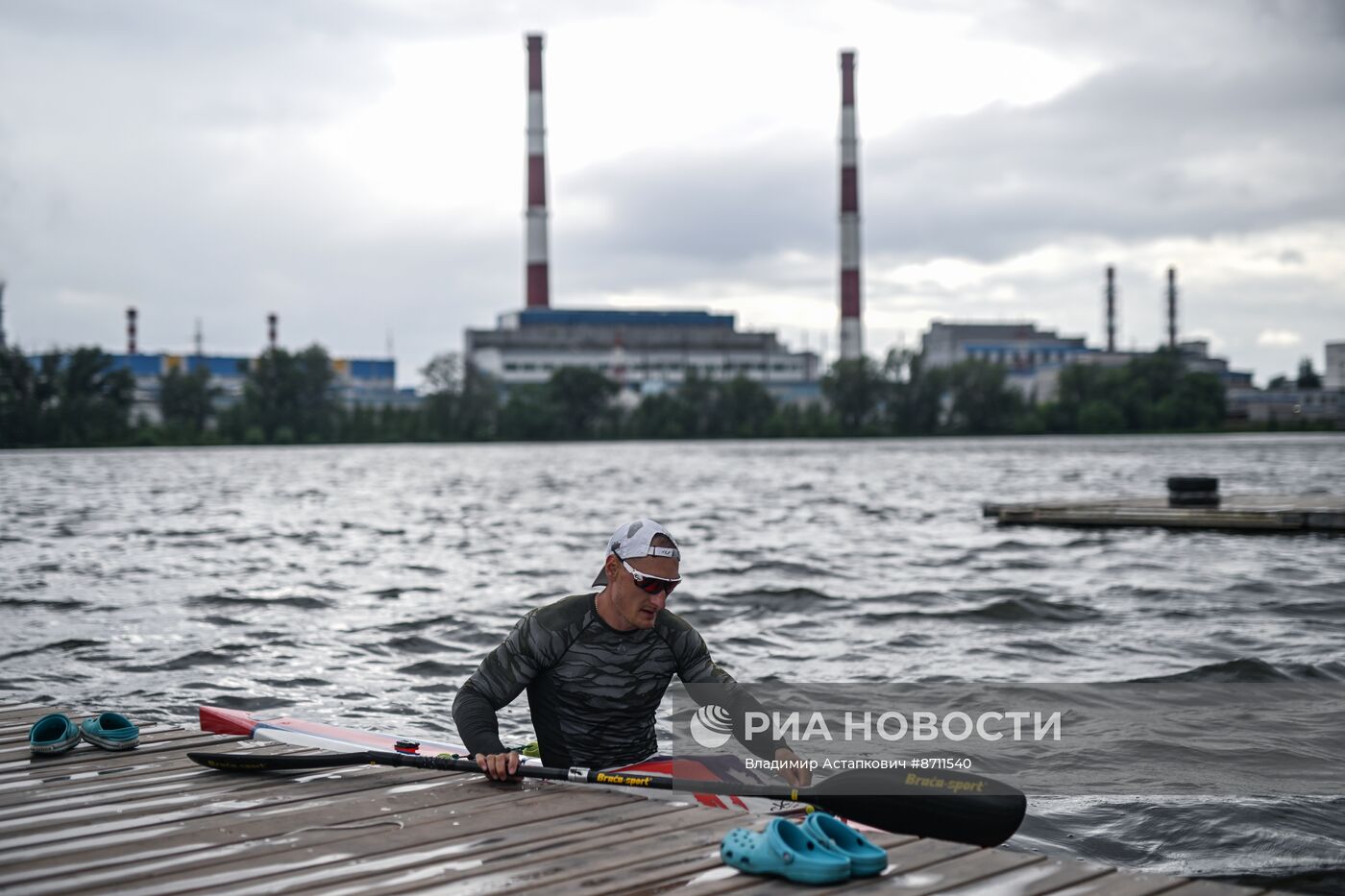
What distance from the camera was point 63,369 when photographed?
3814 inches

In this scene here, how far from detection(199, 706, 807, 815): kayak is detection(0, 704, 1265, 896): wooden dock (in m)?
0.19

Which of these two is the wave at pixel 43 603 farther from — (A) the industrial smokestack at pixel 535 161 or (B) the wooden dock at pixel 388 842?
(A) the industrial smokestack at pixel 535 161

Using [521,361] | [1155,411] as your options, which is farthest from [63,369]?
[1155,411]

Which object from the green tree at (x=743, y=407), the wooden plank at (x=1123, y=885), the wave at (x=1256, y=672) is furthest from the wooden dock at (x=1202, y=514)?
the green tree at (x=743, y=407)

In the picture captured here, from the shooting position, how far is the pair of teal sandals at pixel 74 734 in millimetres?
6180

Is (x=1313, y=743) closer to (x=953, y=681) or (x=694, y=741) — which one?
(x=953, y=681)

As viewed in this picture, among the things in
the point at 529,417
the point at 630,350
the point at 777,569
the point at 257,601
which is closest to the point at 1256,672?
the point at 777,569

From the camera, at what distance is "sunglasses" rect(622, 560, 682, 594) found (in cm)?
561

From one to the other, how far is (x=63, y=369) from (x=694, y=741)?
99.0 metres

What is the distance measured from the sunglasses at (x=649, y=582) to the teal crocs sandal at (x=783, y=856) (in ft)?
4.66

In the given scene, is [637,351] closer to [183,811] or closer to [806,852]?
[183,811]

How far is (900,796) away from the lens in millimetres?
5355

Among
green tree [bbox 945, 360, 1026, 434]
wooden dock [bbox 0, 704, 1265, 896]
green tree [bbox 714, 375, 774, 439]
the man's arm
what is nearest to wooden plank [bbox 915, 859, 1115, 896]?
wooden dock [bbox 0, 704, 1265, 896]

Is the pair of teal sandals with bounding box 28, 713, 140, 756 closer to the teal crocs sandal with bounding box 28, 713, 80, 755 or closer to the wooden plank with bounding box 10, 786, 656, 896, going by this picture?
the teal crocs sandal with bounding box 28, 713, 80, 755
